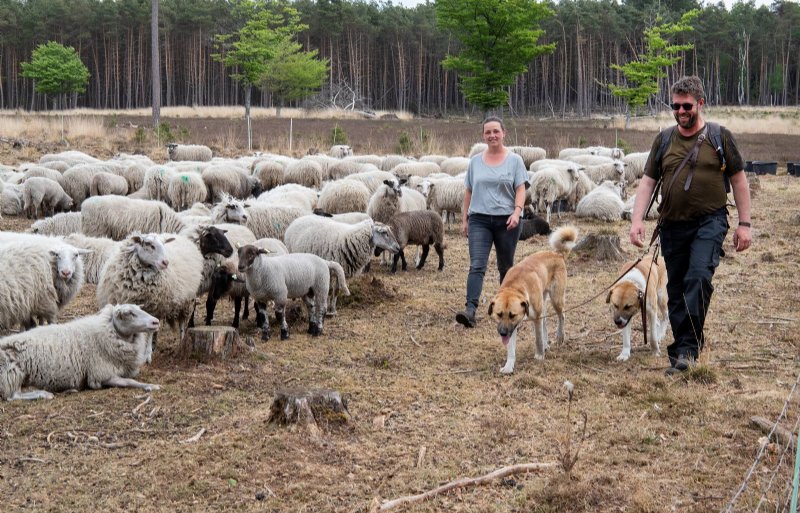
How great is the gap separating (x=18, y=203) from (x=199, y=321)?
30.9ft

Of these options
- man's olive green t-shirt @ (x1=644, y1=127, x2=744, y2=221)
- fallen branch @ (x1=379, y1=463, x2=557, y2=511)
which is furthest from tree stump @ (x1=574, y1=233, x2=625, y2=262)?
fallen branch @ (x1=379, y1=463, x2=557, y2=511)

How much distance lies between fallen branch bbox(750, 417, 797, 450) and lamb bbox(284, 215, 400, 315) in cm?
622

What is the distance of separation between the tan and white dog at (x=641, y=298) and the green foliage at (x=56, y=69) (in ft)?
218

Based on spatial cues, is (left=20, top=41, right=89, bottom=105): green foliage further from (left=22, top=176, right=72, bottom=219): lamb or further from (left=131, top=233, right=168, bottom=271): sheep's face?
(left=131, top=233, right=168, bottom=271): sheep's face

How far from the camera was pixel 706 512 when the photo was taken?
13.9 feet

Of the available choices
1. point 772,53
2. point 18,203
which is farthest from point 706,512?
→ point 772,53

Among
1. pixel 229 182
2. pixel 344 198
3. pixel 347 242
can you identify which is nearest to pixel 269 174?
pixel 229 182

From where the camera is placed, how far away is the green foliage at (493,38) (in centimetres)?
4334

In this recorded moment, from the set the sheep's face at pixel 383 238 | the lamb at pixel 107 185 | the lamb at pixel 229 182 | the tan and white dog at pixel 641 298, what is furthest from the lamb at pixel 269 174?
the tan and white dog at pixel 641 298

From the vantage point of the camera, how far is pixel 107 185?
1705 centimetres

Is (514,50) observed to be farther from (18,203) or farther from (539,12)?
(18,203)

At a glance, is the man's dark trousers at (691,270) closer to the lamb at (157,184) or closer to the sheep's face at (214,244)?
the sheep's face at (214,244)

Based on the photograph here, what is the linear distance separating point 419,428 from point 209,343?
249cm

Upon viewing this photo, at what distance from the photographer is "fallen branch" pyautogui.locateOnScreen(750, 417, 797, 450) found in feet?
16.2
